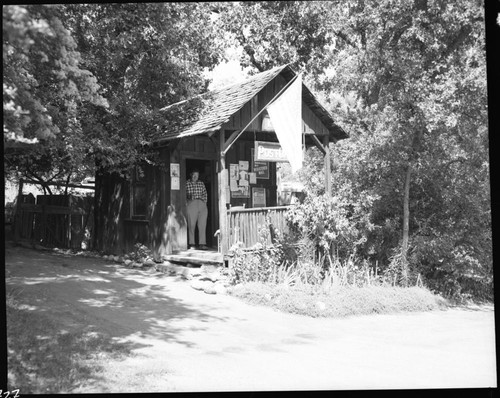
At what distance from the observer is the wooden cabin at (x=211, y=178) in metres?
11.8

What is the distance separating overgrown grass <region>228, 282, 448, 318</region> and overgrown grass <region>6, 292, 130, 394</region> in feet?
12.5

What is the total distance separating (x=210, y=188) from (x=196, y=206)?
1401mm

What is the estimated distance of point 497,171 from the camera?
21.4 feet

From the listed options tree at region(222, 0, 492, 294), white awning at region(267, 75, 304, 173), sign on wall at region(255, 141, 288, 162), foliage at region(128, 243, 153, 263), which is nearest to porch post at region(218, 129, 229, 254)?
sign on wall at region(255, 141, 288, 162)

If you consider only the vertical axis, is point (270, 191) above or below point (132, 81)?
below

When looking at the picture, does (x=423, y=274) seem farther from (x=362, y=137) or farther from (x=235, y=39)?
Result: (x=235, y=39)

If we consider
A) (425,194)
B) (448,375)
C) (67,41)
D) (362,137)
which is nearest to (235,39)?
(362,137)

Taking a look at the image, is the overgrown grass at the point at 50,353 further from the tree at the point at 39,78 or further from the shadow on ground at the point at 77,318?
the tree at the point at 39,78

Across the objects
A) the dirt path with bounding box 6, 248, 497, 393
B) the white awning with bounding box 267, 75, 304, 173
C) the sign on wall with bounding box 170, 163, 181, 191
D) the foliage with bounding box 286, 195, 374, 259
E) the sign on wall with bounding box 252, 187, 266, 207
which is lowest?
the dirt path with bounding box 6, 248, 497, 393

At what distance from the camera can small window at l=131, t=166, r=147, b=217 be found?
13891mm

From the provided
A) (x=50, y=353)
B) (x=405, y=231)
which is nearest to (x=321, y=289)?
(x=405, y=231)

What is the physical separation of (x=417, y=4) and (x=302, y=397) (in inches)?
375

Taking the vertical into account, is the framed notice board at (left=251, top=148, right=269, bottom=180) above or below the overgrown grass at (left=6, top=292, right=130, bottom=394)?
above

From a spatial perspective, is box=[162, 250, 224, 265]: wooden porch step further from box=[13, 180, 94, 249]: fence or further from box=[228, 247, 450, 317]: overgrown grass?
box=[13, 180, 94, 249]: fence
